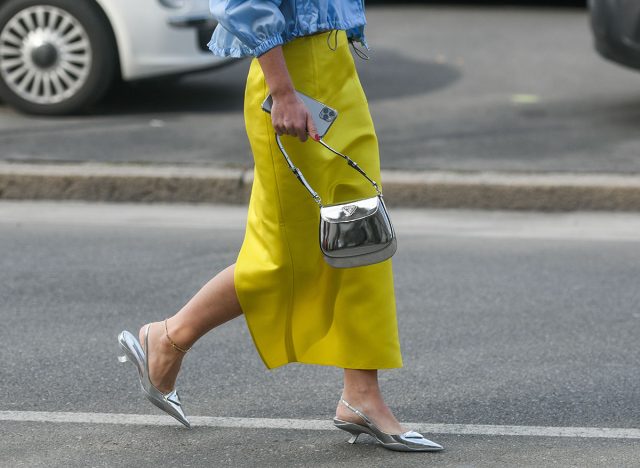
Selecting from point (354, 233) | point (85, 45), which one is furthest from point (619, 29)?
point (354, 233)

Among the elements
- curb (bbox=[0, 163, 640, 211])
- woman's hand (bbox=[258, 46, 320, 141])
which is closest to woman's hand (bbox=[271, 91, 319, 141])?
woman's hand (bbox=[258, 46, 320, 141])

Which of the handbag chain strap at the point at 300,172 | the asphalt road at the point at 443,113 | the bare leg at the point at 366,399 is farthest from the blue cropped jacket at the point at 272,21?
the asphalt road at the point at 443,113

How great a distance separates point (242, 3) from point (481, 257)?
9.89 ft

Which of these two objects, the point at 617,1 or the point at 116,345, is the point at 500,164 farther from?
the point at 116,345

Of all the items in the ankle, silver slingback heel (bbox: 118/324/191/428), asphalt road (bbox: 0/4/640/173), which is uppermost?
the ankle

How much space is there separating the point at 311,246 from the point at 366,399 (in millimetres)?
486

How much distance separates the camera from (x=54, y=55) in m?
8.34

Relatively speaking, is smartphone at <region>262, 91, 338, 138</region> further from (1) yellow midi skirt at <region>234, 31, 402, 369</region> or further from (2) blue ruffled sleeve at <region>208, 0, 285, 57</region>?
(2) blue ruffled sleeve at <region>208, 0, 285, 57</region>

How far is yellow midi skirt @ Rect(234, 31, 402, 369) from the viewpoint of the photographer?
11.7ft

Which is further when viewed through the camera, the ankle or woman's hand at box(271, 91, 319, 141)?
the ankle

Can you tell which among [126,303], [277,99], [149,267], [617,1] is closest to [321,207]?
[277,99]

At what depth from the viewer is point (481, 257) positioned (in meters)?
6.14

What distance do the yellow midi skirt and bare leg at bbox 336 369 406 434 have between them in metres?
0.08

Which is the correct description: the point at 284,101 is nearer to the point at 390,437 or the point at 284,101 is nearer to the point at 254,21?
the point at 254,21
